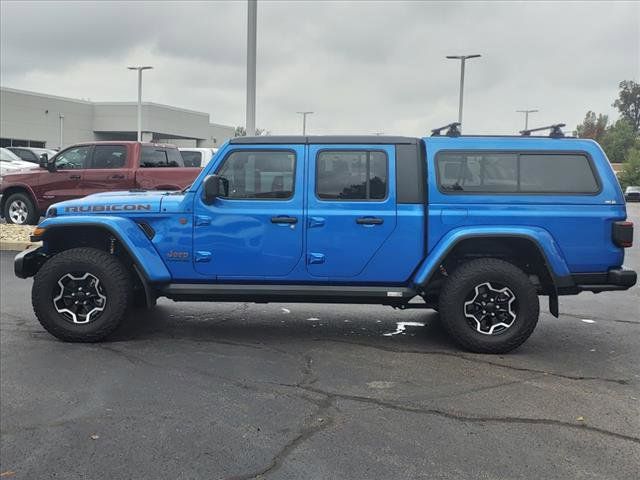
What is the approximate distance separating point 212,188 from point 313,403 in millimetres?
2111

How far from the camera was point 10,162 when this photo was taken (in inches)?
813

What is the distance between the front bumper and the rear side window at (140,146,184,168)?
680cm

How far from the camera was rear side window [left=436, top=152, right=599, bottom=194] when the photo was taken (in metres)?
5.26

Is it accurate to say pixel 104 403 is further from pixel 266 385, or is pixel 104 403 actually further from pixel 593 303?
pixel 593 303

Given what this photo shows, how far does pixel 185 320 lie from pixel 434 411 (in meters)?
3.29

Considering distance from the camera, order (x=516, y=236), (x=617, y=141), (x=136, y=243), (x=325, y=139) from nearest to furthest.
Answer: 1. (x=516, y=236)
2. (x=136, y=243)
3. (x=325, y=139)
4. (x=617, y=141)

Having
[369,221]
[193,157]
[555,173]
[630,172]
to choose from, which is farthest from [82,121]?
[555,173]

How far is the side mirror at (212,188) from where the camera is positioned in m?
5.19

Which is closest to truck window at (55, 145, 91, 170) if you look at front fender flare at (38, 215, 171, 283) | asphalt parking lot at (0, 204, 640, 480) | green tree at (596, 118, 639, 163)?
asphalt parking lot at (0, 204, 640, 480)

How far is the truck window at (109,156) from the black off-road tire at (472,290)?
8902 millimetres

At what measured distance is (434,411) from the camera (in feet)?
13.1

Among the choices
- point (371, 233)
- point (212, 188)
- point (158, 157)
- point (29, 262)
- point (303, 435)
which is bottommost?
point (303, 435)

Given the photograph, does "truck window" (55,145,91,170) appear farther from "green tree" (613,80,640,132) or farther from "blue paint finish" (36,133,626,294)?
"green tree" (613,80,640,132)

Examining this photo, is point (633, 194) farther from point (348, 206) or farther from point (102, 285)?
point (102, 285)
